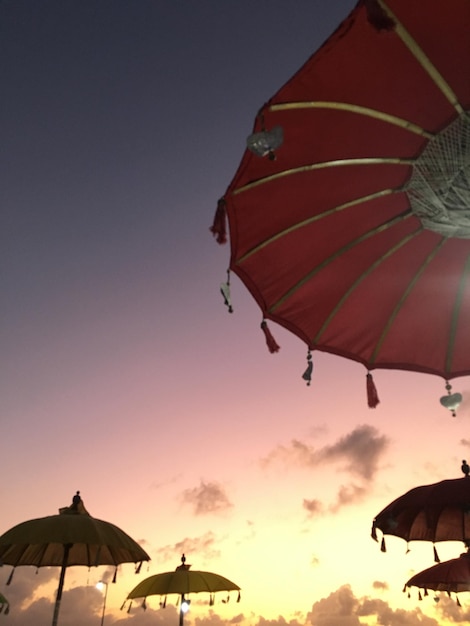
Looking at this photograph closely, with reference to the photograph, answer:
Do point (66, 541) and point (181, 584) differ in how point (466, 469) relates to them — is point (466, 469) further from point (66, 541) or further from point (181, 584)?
point (181, 584)

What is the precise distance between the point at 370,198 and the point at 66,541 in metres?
6.38

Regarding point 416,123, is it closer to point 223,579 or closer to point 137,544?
point 137,544

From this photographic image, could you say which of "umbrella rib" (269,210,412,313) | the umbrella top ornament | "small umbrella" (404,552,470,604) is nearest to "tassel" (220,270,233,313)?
the umbrella top ornament

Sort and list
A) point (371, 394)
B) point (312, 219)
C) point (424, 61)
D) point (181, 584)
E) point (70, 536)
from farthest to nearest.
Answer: point (181, 584) < point (70, 536) < point (371, 394) < point (312, 219) < point (424, 61)

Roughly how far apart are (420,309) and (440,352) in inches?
20.4

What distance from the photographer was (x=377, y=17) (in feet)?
8.77

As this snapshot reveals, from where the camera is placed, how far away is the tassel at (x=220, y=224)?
12.0 ft

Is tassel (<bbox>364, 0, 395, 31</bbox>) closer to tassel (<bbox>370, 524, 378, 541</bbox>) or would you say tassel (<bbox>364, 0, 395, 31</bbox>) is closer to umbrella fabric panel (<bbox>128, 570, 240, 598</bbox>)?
tassel (<bbox>370, 524, 378, 541</bbox>)

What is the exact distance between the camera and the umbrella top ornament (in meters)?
2.97

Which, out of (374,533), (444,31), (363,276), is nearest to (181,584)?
(374,533)

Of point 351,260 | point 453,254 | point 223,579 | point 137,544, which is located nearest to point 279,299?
point 351,260

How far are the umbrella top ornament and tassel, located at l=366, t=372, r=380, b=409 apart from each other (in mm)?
33

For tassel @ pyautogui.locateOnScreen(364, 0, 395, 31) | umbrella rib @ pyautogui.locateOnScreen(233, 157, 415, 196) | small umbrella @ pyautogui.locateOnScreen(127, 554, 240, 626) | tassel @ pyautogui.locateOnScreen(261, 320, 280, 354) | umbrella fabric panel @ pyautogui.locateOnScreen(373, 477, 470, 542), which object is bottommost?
small umbrella @ pyautogui.locateOnScreen(127, 554, 240, 626)

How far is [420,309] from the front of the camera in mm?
4695
